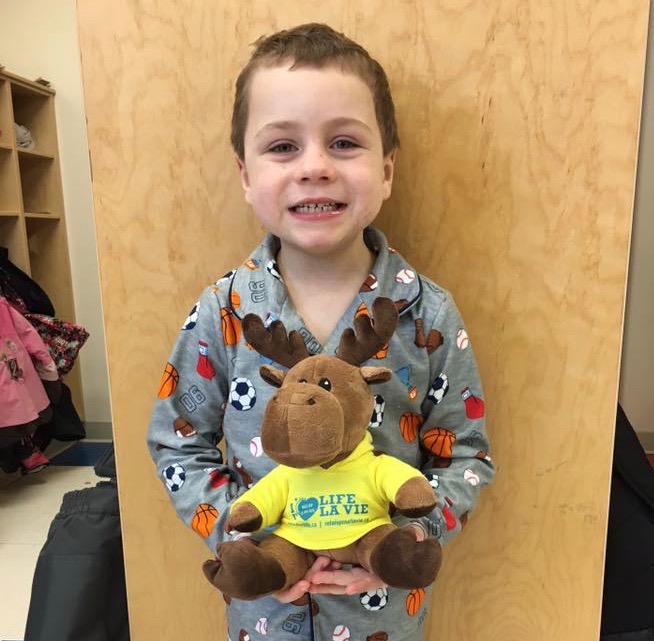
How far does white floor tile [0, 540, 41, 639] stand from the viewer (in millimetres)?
1608

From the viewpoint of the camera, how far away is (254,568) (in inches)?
24.6

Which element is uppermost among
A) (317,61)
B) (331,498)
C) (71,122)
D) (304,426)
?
(71,122)

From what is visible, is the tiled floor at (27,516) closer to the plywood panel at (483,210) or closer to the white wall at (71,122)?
the white wall at (71,122)

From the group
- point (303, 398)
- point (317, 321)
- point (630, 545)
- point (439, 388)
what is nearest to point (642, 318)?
point (630, 545)

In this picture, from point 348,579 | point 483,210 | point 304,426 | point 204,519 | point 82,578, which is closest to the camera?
point 304,426

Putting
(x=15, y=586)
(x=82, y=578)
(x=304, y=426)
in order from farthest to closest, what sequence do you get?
1. (x=15, y=586)
2. (x=82, y=578)
3. (x=304, y=426)

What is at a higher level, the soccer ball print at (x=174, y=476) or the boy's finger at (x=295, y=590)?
the soccer ball print at (x=174, y=476)

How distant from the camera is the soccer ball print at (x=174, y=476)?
32.4 inches

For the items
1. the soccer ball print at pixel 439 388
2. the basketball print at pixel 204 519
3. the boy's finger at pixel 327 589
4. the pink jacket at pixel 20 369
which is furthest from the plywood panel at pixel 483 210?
the pink jacket at pixel 20 369

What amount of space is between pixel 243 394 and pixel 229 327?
96mm

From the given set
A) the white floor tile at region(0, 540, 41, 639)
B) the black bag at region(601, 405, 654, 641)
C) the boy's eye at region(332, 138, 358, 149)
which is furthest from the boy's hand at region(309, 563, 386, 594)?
the white floor tile at region(0, 540, 41, 639)

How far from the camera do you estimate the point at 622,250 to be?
3.10ft

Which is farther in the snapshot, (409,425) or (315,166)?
(409,425)

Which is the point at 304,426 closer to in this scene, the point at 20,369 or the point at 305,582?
the point at 305,582
